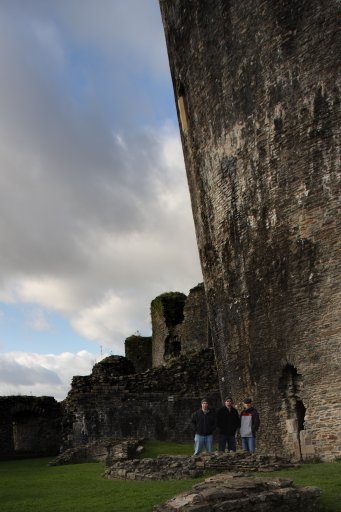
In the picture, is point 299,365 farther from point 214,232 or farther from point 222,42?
point 222,42

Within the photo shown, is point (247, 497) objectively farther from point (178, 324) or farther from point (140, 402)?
point (178, 324)

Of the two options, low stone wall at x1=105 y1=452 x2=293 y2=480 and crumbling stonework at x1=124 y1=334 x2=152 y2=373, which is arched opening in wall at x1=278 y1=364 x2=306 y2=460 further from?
crumbling stonework at x1=124 y1=334 x2=152 y2=373

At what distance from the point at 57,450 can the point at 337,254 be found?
12.9 m

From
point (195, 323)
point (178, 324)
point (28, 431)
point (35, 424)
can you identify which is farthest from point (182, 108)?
point (178, 324)

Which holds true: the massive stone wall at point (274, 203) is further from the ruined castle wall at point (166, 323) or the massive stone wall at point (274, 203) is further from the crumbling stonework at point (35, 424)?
the ruined castle wall at point (166, 323)

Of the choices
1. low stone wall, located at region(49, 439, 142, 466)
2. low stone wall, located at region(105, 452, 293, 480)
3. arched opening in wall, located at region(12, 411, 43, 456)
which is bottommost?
low stone wall, located at region(105, 452, 293, 480)

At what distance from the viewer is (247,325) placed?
1585 centimetres

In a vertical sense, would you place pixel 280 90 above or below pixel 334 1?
below

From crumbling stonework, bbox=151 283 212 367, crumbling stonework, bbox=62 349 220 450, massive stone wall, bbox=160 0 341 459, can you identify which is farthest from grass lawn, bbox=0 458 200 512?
crumbling stonework, bbox=151 283 212 367

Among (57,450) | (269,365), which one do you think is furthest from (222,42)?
(57,450)

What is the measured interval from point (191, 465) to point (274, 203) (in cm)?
623

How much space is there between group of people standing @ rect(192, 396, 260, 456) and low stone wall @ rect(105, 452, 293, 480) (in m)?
1.59

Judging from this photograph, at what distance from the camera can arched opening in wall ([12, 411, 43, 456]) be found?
75.1 ft

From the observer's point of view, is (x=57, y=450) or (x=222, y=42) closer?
(x=222, y=42)
